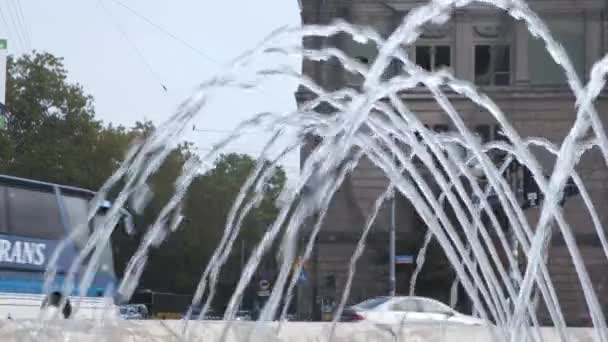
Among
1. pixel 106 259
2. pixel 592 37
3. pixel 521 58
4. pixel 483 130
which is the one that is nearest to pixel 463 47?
pixel 521 58

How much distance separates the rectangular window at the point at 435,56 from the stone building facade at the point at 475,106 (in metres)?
0.04

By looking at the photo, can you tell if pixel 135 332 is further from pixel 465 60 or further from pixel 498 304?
pixel 465 60

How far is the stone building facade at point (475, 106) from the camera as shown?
43469 mm

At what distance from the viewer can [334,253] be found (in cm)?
4509

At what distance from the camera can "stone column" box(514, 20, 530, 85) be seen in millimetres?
44625

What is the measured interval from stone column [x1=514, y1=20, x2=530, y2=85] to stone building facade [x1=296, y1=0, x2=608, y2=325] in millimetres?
38

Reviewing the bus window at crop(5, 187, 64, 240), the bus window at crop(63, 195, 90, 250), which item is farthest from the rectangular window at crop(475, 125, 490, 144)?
the bus window at crop(5, 187, 64, 240)

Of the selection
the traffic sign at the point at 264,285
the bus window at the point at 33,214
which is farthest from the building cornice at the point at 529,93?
the bus window at the point at 33,214

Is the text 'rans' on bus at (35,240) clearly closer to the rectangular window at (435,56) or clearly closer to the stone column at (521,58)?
the rectangular window at (435,56)

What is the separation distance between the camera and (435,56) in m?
45.7

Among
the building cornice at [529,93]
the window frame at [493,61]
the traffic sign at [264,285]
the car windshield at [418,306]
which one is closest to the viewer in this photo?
the car windshield at [418,306]

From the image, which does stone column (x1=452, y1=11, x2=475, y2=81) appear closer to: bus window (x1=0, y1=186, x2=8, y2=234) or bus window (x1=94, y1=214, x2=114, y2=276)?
bus window (x1=94, y1=214, x2=114, y2=276)

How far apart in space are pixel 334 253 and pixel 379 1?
383 inches

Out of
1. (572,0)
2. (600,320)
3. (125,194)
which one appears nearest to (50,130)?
(572,0)
